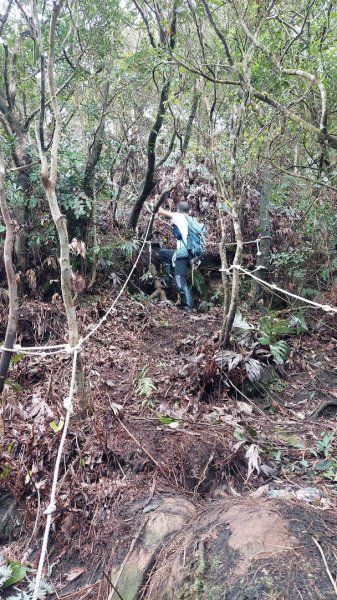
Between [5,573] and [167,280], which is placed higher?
[167,280]

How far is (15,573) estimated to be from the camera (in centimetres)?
329

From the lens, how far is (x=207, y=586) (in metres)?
2.27

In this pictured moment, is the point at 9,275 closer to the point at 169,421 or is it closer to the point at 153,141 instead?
the point at 169,421

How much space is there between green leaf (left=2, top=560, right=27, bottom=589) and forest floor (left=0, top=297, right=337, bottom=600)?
14 centimetres

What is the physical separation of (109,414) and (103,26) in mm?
6566

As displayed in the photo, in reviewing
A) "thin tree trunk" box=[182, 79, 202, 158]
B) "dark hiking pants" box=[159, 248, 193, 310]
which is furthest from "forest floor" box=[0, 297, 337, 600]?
"thin tree trunk" box=[182, 79, 202, 158]

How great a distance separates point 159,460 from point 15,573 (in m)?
1.36

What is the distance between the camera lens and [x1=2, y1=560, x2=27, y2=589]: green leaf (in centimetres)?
323

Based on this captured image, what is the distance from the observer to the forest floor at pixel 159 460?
277cm

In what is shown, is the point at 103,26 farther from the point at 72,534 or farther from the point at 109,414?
the point at 72,534

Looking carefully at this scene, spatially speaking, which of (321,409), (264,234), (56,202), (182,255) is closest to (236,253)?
(321,409)

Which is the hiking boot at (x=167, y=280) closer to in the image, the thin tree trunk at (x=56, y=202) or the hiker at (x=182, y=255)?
the hiker at (x=182, y=255)

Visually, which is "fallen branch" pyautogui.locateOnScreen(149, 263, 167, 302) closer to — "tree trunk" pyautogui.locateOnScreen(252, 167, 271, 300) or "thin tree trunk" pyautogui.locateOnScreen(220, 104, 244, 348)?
"tree trunk" pyautogui.locateOnScreen(252, 167, 271, 300)

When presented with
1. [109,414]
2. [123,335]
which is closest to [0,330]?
[123,335]
